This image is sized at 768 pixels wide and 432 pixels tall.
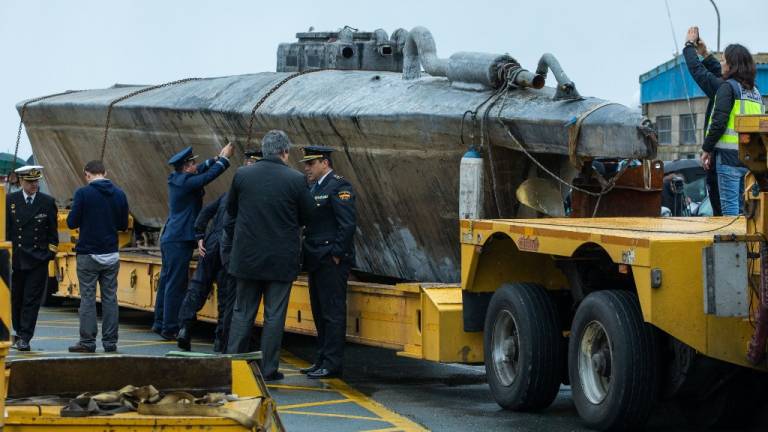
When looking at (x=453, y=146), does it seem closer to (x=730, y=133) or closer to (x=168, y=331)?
(x=730, y=133)

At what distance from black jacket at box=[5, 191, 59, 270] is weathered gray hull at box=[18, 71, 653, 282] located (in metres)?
2.30

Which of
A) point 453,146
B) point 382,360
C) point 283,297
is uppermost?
point 453,146

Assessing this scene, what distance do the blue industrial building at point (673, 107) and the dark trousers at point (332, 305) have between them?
22.1 m

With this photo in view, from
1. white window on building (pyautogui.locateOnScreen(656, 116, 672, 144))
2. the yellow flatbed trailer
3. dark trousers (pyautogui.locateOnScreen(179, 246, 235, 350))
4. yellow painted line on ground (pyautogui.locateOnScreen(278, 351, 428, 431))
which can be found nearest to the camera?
the yellow flatbed trailer

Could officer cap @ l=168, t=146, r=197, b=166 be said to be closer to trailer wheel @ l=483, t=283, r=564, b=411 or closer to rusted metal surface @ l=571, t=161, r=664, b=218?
rusted metal surface @ l=571, t=161, r=664, b=218

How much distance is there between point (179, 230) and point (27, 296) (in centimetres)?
151

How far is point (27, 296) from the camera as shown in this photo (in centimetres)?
1216

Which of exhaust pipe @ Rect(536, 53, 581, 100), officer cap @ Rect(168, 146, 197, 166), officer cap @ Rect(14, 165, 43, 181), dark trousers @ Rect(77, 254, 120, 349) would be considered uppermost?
exhaust pipe @ Rect(536, 53, 581, 100)

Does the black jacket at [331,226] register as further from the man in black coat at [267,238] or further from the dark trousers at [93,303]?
the dark trousers at [93,303]

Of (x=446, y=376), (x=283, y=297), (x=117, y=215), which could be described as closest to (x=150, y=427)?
(x=283, y=297)

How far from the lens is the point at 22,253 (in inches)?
475

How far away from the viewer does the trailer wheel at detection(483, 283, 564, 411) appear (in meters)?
8.56

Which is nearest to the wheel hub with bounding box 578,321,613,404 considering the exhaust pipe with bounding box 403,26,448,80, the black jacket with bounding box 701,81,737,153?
the black jacket with bounding box 701,81,737,153

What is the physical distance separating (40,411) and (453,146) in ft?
19.2
